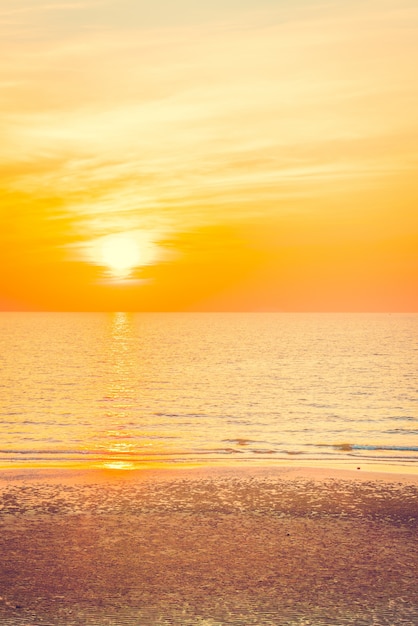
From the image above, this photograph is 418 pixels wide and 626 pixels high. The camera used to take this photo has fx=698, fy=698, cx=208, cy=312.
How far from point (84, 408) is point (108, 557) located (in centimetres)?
3418

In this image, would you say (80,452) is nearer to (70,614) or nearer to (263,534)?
(263,534)

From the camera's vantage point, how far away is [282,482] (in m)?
19.3

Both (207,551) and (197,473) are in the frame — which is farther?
(197,473)

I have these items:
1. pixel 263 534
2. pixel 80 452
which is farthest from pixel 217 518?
pixel 80 452

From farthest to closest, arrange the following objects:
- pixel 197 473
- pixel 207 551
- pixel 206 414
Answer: pixel 206 414 → pixel 197 473 → pixel 207 551

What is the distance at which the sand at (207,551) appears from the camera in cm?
1013

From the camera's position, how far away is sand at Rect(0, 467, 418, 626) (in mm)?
10133

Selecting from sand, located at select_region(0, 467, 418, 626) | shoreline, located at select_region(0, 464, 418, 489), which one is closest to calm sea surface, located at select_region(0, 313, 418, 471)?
shoreline, located at select_region(0, 464, 418, 489)

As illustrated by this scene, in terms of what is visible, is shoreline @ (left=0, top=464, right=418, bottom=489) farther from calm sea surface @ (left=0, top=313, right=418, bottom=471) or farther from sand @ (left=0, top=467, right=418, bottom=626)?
calm sea surface @ (left=0, top=313, right=418, bottom=471)

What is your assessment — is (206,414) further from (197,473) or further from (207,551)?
(207,551)

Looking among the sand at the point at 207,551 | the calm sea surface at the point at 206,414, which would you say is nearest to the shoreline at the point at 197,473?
the sand at the point at 207,551

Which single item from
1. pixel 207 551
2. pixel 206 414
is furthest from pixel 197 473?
pixel 206 414

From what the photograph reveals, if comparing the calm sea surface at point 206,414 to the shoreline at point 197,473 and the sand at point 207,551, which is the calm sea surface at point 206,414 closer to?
the shoreline at point 197,473

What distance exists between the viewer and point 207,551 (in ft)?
42.2
